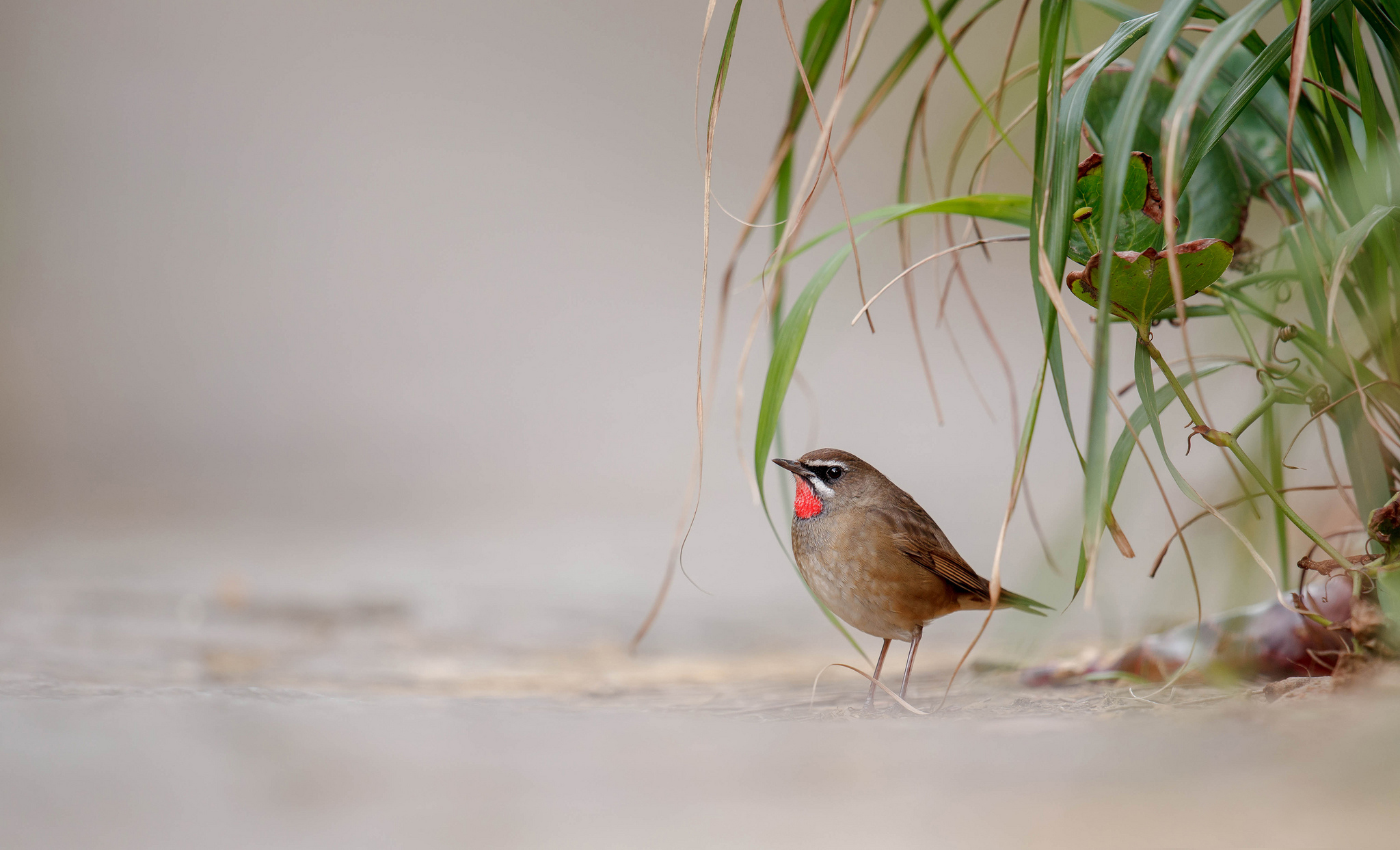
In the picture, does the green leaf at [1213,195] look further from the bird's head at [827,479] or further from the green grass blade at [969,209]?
the bird's head at [827,479]

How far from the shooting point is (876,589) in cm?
137

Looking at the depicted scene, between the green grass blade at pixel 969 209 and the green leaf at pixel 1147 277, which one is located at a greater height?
the green grass blade at pixel 969 209

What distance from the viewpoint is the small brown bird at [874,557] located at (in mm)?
1376

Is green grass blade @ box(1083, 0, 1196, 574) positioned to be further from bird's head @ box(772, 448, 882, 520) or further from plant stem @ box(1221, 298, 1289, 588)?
bird's head @ box(772, 448, 882, 520)

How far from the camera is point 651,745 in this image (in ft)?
2.94

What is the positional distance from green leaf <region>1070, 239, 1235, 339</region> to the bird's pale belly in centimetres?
54

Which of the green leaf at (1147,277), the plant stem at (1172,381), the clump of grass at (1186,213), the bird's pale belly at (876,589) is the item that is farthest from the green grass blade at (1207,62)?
the bird's pale belly at (876,589)

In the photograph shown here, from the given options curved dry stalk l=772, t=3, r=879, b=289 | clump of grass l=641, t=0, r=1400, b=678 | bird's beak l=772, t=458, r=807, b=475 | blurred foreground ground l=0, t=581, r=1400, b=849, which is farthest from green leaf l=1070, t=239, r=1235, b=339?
bird's beak l=772, t=458, r=807, b=475

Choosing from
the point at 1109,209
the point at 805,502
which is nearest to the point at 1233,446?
the point at 1109,209

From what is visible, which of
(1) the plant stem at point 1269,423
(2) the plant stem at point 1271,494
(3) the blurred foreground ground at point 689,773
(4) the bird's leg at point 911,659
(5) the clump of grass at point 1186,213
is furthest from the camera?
(4) the bird's leg at point 911,659

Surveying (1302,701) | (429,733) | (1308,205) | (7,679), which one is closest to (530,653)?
(7,679)

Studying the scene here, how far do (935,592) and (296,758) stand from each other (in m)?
0.91

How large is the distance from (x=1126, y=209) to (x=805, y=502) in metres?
0.72

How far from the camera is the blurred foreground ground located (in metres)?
0.69
